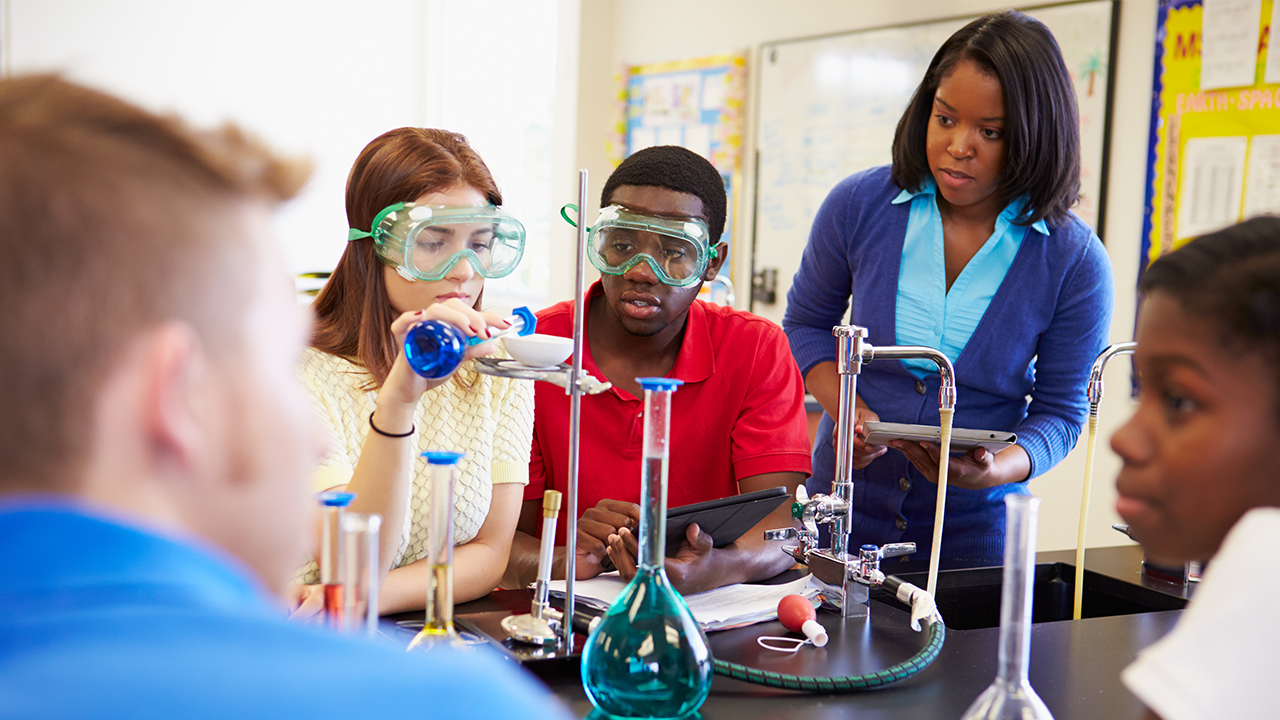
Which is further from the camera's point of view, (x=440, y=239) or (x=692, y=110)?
(x=692, y=110)

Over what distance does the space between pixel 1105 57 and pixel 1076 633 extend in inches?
89.9

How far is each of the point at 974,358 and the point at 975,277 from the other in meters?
0.16

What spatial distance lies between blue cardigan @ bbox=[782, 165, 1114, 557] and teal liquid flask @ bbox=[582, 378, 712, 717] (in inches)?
42.3

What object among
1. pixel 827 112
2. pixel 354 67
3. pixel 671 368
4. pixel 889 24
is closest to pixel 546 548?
pixel 671 368

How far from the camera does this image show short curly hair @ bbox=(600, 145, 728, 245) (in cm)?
185

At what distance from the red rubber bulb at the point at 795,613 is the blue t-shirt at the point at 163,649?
3.07 ft

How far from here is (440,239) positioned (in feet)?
5.16

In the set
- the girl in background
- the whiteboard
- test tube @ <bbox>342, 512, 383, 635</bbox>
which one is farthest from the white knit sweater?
the whiteboard

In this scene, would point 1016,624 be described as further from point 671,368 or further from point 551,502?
point 671,368

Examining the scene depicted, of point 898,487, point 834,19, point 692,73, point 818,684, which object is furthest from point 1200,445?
point 692,73

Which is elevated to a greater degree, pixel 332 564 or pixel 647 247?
pixel 647 247

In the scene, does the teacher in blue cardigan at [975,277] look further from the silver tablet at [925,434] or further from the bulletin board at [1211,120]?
the bulletin board at [1211,120]

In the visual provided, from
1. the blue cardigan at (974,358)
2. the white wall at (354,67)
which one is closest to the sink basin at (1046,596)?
the blue cardigan at (974,358)

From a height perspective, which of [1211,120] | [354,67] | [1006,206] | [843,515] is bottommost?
[843,515]
